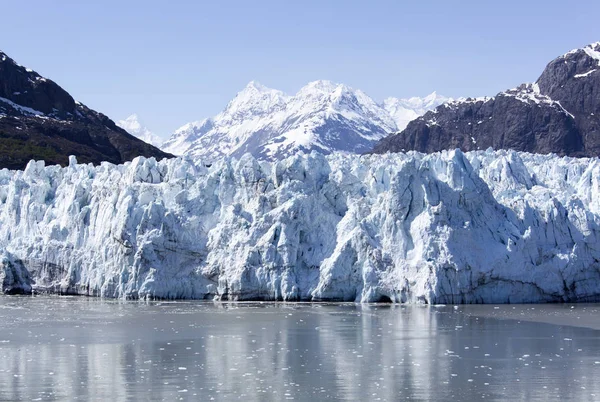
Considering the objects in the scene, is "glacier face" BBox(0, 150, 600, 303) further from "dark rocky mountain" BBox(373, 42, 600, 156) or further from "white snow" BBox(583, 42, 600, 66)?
"white snow" BBox(583, 42, 600, 66)

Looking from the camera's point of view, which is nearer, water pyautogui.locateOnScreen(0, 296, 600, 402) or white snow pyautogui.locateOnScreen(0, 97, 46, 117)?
water pyautogui.locateOnScreen(0, 296, 600, 402)

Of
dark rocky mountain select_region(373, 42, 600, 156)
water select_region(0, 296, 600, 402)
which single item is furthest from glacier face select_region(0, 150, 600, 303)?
dark rocky mountain select_region(373, 42, 600, 156)

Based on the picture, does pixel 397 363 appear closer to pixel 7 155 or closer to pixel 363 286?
pixel 363 286

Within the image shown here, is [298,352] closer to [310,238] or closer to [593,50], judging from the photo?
[310,238]

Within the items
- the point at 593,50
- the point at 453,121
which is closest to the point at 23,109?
the point at 453,121

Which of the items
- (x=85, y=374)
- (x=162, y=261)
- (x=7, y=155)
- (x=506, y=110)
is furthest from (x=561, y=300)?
(x=506, y=110)

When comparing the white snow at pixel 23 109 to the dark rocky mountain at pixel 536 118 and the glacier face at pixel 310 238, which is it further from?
the glacier face at pixel 310 238
